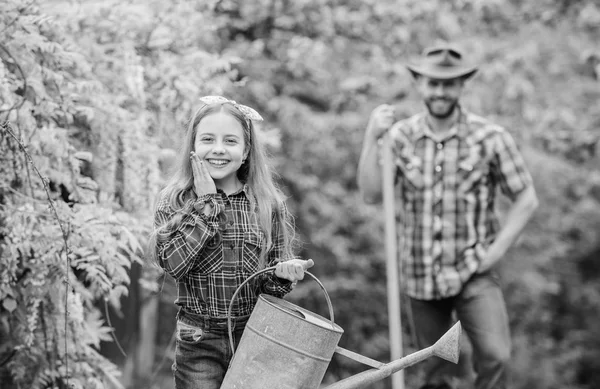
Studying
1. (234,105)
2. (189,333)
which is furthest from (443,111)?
(189,333)

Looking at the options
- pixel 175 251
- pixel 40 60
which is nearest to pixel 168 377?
pixel 40 60

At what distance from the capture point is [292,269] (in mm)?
3150

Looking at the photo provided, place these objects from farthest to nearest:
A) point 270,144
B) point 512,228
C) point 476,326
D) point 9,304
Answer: point 270,144
point 512,228
point 476,326
point 9,304

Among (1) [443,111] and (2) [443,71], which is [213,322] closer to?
(1) [443,111]

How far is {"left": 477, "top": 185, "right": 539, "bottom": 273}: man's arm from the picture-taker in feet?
16.3

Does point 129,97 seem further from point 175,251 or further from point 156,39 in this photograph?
point 175,251

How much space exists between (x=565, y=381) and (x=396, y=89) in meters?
6.12

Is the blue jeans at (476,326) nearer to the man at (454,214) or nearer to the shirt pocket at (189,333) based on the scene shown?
the man at (454,214)

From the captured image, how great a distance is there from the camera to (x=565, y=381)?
1255 centimetres

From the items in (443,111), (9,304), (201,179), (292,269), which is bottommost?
(9,304)

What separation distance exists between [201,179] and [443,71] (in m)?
2.39

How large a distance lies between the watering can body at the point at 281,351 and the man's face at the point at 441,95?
2352 mm

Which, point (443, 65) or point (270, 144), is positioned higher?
point (443, 65)

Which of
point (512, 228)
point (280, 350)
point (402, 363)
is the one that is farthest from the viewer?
point (512, 228)
